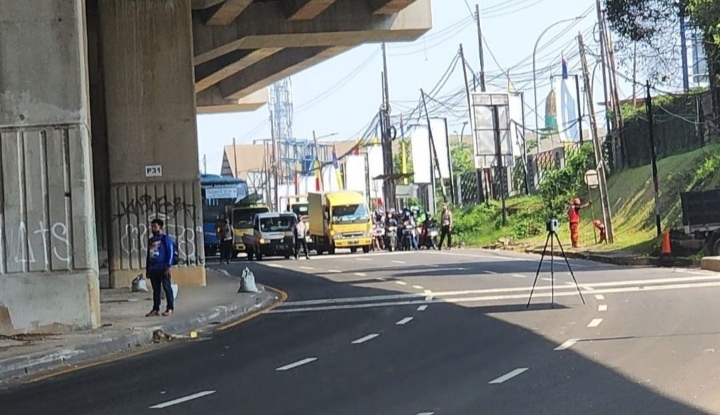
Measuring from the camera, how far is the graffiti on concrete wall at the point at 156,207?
1152 inches

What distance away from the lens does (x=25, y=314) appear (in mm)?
19062

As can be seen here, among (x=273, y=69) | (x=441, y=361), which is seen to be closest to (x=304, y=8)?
(x=273, y=69)

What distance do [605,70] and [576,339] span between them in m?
35.9

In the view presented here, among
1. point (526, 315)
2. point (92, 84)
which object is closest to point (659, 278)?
point (526, 315)

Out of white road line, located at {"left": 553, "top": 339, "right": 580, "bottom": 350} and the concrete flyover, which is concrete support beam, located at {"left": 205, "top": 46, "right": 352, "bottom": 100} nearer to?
the concrete flyover

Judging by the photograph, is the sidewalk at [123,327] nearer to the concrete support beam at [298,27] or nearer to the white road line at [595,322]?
the white road line at [595,322]

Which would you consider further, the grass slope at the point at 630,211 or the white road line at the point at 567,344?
the grass slope at the point at 630,211

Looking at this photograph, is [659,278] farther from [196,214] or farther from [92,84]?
[92,84]

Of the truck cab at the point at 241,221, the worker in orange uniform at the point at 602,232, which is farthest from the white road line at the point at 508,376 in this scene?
the truck cab at the point at 241,221

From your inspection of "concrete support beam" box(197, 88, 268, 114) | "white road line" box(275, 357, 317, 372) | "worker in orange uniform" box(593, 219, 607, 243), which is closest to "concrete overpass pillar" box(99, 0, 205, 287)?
"white road line" box(275, 357, 317, 372)

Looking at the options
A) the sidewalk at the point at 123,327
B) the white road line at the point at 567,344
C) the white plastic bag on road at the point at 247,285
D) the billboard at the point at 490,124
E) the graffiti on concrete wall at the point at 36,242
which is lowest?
the white road line at the point at 567,344

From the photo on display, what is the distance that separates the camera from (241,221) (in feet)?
174

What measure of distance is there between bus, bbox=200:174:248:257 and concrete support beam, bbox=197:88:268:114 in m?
4.16

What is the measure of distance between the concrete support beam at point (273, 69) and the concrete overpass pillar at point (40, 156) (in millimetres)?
20451
